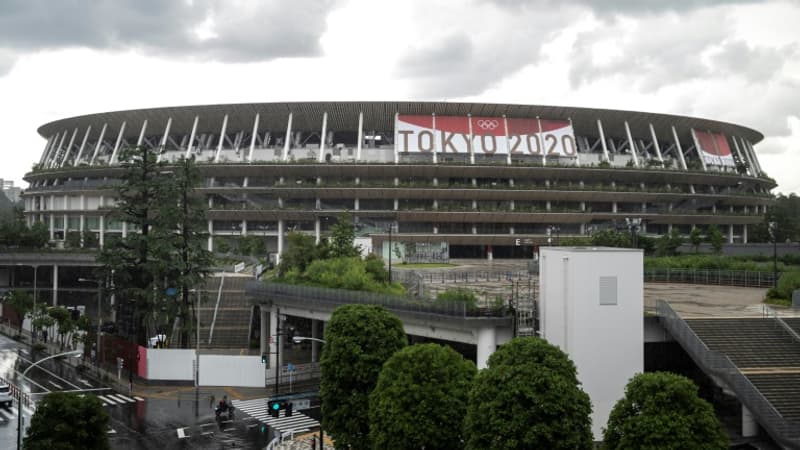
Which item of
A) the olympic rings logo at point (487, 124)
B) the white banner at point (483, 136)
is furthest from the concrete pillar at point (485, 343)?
the olympic rings logo at point (487, 124)

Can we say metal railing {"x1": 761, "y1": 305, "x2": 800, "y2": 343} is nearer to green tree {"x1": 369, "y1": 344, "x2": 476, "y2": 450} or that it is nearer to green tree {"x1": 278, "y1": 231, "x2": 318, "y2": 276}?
green tree {"x1": 369, "y1": 344, "x2": 476, "y2": 450}

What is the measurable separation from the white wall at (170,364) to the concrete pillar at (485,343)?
2092 cm

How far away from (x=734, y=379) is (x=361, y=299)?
20.2m

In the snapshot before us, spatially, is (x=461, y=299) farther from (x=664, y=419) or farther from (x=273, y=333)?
(x=273, y=333)

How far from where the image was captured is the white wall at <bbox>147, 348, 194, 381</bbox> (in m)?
45.9

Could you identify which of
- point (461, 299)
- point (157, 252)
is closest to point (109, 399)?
point (157, 252)

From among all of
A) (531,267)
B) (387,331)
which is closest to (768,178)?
(531,267)

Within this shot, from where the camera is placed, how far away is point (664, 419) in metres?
19.9

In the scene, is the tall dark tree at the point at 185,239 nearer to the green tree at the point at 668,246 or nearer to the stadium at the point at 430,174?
the stadium at the point at 430,174

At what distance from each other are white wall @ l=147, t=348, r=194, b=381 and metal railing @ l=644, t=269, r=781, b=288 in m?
36.2

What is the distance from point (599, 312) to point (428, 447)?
1081 centimetres

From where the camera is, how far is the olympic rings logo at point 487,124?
94812 millimetres

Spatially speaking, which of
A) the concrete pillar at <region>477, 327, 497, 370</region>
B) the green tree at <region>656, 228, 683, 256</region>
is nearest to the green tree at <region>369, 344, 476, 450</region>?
the concrete pillar at <region>477, 327, 497, 370</region>

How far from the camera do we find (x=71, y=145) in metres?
109
